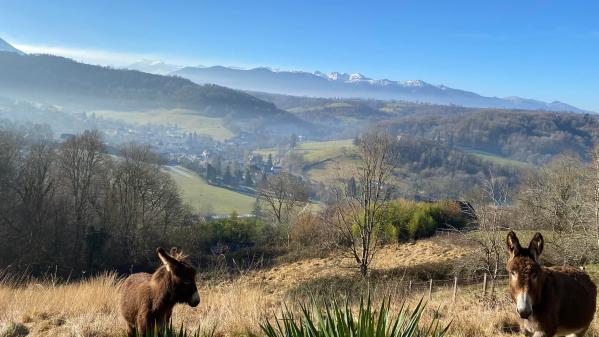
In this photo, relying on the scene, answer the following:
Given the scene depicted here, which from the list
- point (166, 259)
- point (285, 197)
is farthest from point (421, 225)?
point (166, 259)

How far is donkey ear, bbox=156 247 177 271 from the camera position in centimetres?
421

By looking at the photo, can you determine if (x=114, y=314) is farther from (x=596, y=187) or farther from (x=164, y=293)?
(x=596, y=187)

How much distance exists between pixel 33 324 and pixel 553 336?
6098 millimetres

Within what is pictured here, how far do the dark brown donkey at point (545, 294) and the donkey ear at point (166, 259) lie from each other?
3.08 meters

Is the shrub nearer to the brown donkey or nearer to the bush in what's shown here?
the bush

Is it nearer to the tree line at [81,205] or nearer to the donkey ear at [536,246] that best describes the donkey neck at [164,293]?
the donkey ear at [536,246]

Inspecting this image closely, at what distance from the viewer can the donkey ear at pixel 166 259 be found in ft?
13.8

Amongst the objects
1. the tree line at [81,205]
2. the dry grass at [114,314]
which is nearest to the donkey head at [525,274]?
the dry grass at [114,314]

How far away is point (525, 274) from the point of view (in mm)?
3611

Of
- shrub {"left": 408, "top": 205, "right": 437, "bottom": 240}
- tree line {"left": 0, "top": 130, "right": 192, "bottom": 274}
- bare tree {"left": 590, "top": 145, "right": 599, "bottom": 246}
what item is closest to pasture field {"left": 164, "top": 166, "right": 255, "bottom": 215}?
tree line {"left": 0, "top": 130, "right": 192, "bottom": 274}

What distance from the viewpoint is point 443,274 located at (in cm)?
2430

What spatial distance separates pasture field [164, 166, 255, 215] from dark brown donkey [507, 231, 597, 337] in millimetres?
56917

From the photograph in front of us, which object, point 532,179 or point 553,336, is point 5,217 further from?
point 532,179

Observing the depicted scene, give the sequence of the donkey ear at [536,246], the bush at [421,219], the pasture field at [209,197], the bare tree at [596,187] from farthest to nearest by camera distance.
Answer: the pasture field at [209,197]
the bush at [421,219]
the bare tree at [596,187]
the donkey ear at [536,246]
